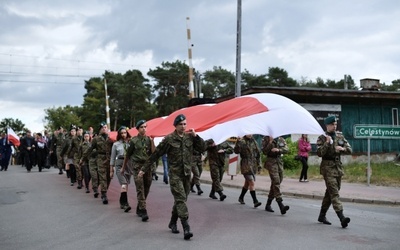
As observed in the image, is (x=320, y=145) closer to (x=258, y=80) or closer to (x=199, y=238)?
(x=199, y=238)

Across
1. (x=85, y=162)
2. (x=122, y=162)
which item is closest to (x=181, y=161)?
(x=122, y=162)

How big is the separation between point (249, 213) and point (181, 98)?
5352cm

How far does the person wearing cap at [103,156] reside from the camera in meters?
12.4

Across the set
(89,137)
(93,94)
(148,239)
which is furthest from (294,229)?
(93,94)

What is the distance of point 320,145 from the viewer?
8.99 metres

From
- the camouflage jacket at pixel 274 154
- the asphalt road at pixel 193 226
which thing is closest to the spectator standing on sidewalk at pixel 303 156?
the asphalt road at pixel 193 226

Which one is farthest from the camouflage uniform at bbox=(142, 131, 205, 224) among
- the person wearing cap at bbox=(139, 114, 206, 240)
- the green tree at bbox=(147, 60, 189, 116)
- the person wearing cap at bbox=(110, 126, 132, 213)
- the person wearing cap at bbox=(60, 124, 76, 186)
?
the green tree at bbox=(147, 60, 189, 116)

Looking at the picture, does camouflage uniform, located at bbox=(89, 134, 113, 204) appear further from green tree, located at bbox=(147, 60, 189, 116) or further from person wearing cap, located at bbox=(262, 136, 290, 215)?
green tree, located at bbox=(147, 60, 189, 116)

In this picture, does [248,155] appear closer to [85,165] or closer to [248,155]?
[248,155]

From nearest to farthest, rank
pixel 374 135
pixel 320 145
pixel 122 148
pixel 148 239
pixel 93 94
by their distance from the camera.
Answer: pixel 148 239 < pixel 320 145 < pixel 122 148 < pixel 374 135 < pixel 93 94

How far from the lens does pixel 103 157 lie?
12.6m

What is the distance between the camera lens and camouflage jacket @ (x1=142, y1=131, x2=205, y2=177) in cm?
816

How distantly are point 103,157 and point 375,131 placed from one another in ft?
32.7

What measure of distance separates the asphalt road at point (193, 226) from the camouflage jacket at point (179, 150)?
1.11 meters
